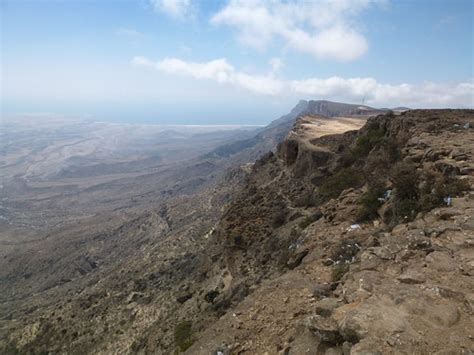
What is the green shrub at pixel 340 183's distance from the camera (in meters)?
16.3

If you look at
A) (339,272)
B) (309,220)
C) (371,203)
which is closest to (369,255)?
(339,272)

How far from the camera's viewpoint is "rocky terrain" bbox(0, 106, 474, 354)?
672 cm

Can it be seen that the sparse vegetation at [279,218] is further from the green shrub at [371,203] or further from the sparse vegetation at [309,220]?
the green shrub at [371,203]

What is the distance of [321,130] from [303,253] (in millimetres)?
21739

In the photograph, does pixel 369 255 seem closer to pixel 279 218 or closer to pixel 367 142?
pixel 279 218

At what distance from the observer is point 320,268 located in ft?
34.2

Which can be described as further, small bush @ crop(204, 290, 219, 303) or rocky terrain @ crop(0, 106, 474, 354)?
small bush @ crop(204, 290, 219, 303)

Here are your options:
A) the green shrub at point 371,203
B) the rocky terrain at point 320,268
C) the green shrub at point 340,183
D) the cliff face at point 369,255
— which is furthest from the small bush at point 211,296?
the green shrub at point 371,203

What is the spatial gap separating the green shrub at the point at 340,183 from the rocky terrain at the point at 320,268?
0.22 ft

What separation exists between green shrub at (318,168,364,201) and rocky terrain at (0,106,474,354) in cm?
7

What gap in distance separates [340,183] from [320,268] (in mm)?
7159

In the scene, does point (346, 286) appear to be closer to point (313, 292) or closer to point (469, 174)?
point (313, 292)

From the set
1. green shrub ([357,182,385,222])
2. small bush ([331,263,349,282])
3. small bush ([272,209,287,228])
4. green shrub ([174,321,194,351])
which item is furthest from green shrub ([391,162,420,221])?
green shrub ([174,321,194,351])

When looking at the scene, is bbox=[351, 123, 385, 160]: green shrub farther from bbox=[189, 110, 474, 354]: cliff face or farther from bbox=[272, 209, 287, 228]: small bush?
bbox=[272, 209, 287, 228]: small bush
